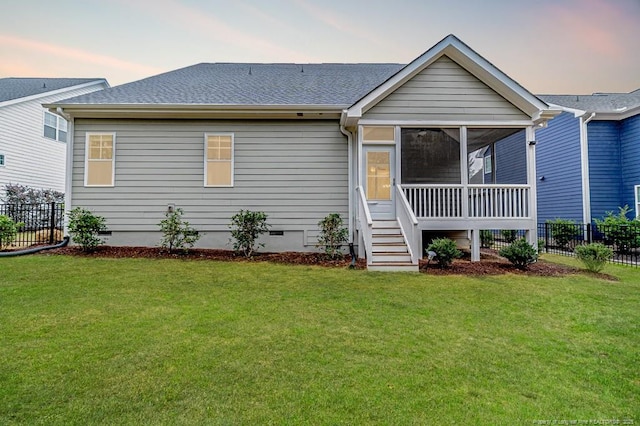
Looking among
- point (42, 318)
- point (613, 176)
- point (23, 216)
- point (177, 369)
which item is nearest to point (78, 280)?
point (42, 318)

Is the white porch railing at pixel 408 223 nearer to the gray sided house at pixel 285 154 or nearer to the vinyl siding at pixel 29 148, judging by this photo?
the gray sided house at pixel 285 154

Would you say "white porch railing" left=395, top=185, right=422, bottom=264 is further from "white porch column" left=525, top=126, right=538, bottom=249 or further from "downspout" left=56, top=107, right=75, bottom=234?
"downspout" left=56, top=107, right=75, bottom=234

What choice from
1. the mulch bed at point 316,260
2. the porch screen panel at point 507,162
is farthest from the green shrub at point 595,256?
the porch screen panel at point 507,162

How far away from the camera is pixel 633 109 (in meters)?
12.7

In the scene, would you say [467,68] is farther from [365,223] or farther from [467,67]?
[365,223]

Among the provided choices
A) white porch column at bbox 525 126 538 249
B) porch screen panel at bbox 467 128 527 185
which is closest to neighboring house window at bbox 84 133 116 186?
white porch column at bbox 525 126 538 249

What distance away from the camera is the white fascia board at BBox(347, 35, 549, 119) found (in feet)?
26.8

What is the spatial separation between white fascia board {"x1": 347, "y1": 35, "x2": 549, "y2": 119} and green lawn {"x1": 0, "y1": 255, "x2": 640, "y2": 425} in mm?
4669

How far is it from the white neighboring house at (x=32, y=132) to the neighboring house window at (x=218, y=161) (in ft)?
38.0

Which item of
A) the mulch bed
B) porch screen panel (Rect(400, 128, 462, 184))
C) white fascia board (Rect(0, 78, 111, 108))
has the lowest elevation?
the mulch bed

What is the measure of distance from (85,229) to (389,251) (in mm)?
7355

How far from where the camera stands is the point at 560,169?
48.2ft

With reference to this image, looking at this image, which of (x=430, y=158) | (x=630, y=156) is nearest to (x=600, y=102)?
(x=630, y=156)

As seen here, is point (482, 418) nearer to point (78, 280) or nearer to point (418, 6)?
point (78, 280)
